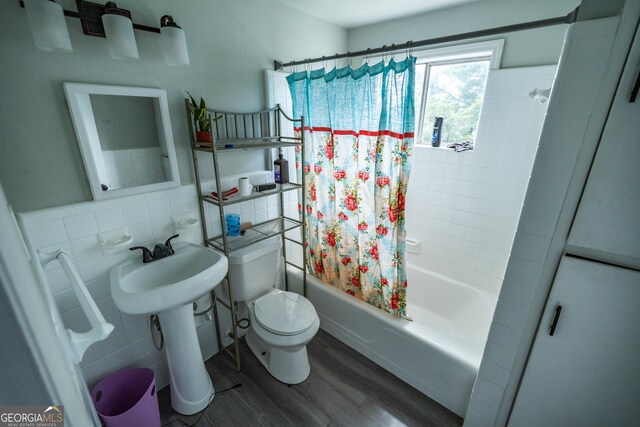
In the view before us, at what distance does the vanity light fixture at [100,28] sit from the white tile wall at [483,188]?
1.88 meters

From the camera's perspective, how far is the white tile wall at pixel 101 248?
4.01ft

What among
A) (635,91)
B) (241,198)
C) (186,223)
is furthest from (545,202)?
(186,223)

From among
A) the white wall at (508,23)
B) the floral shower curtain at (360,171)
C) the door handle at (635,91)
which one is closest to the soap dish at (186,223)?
the floral shower curtain at (360,171)

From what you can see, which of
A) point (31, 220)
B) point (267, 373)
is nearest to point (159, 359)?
point (267, 373)

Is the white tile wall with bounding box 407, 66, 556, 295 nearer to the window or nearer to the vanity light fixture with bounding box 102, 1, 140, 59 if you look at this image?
the window

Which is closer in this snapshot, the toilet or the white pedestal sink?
the white pedestal sink

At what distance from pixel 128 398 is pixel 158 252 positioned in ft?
2.65

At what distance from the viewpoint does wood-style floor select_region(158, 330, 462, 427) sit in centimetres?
151

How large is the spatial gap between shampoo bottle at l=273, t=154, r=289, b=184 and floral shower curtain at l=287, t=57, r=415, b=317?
13cm

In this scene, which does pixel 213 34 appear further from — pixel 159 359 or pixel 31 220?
pixel 159 359

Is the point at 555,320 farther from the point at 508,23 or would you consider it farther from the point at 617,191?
the point at 508,23

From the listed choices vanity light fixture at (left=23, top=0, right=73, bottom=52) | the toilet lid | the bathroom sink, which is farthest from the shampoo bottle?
vanity light fixture at (left=23, top=0, right=73, bottom=52)

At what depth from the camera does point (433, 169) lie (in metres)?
2.30

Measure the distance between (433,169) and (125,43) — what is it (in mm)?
2132
